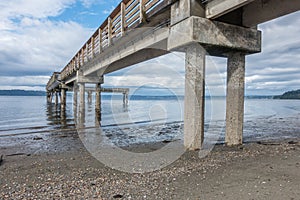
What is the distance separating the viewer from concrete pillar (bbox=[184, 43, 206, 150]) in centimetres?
634

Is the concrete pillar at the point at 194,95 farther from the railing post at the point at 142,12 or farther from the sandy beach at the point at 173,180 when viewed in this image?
the railing post at the point at 142,12

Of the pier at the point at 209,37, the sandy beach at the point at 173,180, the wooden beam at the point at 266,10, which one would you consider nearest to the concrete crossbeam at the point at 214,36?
the pier at the point at 209,37

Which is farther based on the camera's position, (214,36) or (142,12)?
(142,12)

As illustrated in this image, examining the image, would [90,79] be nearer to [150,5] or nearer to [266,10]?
[150,5]

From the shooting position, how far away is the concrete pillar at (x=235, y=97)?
7.15m

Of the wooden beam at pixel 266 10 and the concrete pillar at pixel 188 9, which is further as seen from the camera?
the concrete pillar at pixel 188 9

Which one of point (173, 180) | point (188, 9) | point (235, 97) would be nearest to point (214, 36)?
point (188, 9)

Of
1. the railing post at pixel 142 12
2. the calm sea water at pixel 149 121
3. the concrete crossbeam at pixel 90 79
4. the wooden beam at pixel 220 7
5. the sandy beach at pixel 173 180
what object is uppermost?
the railing post at pixel 142 12

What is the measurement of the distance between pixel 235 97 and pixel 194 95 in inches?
65.8

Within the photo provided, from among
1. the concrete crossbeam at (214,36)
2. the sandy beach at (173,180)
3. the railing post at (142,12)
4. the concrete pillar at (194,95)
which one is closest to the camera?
the sandy beach at (173,180)

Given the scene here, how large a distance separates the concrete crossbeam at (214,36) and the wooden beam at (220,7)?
0.23m

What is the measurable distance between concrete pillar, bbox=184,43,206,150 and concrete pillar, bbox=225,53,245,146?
50.1 inches

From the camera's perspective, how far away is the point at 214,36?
628 centimetres

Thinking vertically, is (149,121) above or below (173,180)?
below
